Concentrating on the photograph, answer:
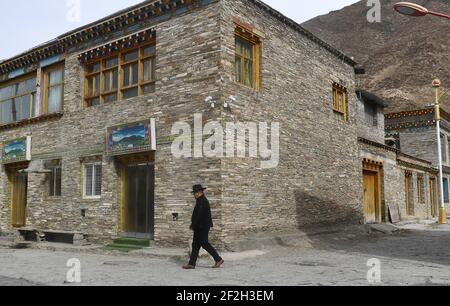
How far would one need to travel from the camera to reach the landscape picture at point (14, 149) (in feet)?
58.0

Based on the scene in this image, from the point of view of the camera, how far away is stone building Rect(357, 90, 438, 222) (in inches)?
811

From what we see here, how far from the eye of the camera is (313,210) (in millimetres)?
15336

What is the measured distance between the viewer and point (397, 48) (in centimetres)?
7919

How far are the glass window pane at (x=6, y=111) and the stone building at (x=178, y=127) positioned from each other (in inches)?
32.7

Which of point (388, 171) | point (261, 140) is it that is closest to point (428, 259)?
point (261, 140)

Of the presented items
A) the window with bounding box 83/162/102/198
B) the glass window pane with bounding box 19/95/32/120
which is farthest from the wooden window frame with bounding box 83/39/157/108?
the glass window pane with bounding box 19/95/32/120

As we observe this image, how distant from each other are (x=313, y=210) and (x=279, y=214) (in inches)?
85.1

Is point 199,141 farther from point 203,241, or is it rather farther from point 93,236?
point 93,236

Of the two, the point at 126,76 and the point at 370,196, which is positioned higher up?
the point at 126,76

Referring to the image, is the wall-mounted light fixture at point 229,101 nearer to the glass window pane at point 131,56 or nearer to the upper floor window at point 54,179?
the glass window pane at point 131,56

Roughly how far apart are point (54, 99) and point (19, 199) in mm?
4456

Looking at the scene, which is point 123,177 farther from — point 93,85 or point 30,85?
point 30,85

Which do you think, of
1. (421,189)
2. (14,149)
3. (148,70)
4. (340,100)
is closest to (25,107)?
(14,149)

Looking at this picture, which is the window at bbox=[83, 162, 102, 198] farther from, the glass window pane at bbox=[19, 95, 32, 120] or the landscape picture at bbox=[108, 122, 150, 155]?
the glass window pane at bbox=[19, 95, 32, 120]
